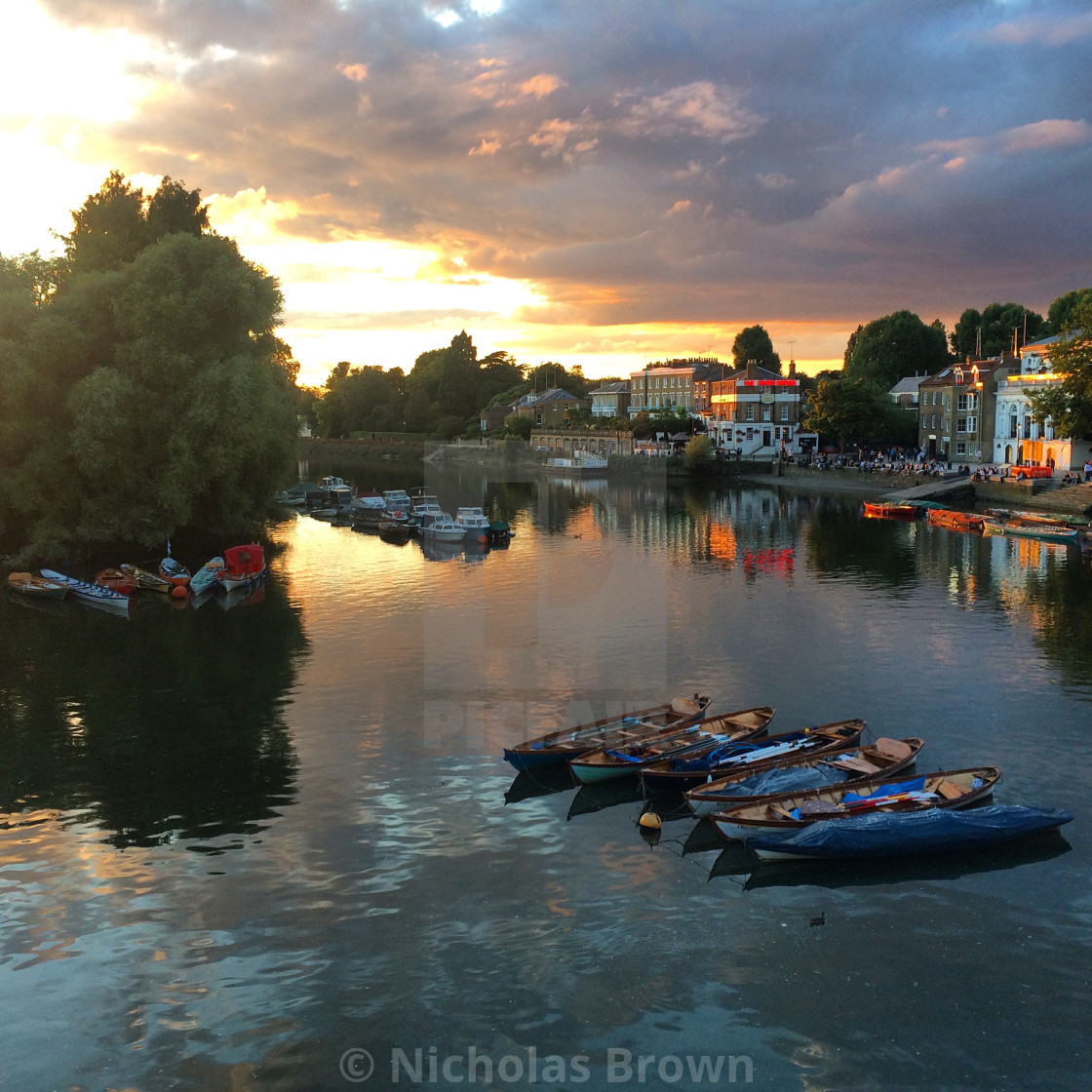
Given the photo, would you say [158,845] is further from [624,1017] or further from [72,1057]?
[624,1017]

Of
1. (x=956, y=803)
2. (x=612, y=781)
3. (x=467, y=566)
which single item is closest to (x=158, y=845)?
(x=612, y=781)

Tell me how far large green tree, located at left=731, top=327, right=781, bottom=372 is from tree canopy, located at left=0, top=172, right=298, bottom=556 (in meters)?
137

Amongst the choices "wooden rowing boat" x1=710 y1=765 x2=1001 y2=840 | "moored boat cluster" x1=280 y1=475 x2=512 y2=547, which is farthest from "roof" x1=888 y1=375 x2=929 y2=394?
"wooden rowing boat" x1=710 y1=765 x2=1001 y2=840

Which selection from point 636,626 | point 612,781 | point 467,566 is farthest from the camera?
point 467,566

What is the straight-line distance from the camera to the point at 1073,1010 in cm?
1675

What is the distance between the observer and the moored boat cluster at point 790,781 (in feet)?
71.6

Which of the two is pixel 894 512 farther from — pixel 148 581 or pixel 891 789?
pixel 891 789

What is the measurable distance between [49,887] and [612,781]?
13622 millimetres

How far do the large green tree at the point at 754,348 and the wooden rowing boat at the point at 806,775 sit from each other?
161 m

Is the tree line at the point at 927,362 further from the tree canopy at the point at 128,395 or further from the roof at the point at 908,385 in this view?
the tree canopy at the point at 128,395

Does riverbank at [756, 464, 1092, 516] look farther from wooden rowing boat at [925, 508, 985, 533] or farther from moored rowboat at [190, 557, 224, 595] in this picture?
moored rowboat at [190, 557, 224, 595]

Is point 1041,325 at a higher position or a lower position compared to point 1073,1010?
higher

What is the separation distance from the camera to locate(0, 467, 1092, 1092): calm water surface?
52.2 feet

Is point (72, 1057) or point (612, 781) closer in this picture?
point (72, 1057)
